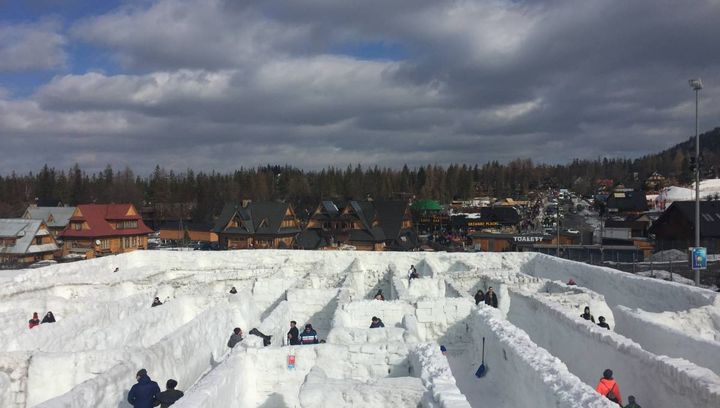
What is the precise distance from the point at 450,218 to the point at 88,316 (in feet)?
209

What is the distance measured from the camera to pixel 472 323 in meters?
11.7

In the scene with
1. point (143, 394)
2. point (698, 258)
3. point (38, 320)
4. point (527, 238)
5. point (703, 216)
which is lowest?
point (527, 238)

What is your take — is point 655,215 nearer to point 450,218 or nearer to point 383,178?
point 450,218

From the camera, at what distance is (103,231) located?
4972cm

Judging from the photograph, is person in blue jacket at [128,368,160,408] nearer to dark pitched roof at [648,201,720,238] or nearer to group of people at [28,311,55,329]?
group of people at [28,311,55,329]

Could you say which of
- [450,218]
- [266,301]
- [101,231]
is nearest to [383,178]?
[450,218]

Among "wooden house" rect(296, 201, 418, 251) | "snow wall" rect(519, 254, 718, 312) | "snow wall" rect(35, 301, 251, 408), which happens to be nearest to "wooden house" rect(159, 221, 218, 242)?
"wooden house" rect(296, 201, 418, 251)

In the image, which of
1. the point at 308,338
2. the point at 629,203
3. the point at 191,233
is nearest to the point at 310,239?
the point at 191,233

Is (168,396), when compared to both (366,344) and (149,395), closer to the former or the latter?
(149,395)

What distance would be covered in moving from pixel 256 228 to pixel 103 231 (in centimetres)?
1564

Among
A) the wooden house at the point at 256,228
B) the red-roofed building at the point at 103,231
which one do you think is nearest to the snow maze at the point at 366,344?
the wooden house at the point at 256,228

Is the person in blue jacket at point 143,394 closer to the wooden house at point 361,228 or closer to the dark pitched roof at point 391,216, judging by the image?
the wooden house at point 361,228

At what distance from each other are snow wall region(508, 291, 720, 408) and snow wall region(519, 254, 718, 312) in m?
3.85

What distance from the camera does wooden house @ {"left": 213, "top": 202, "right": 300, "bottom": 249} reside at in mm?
48375
